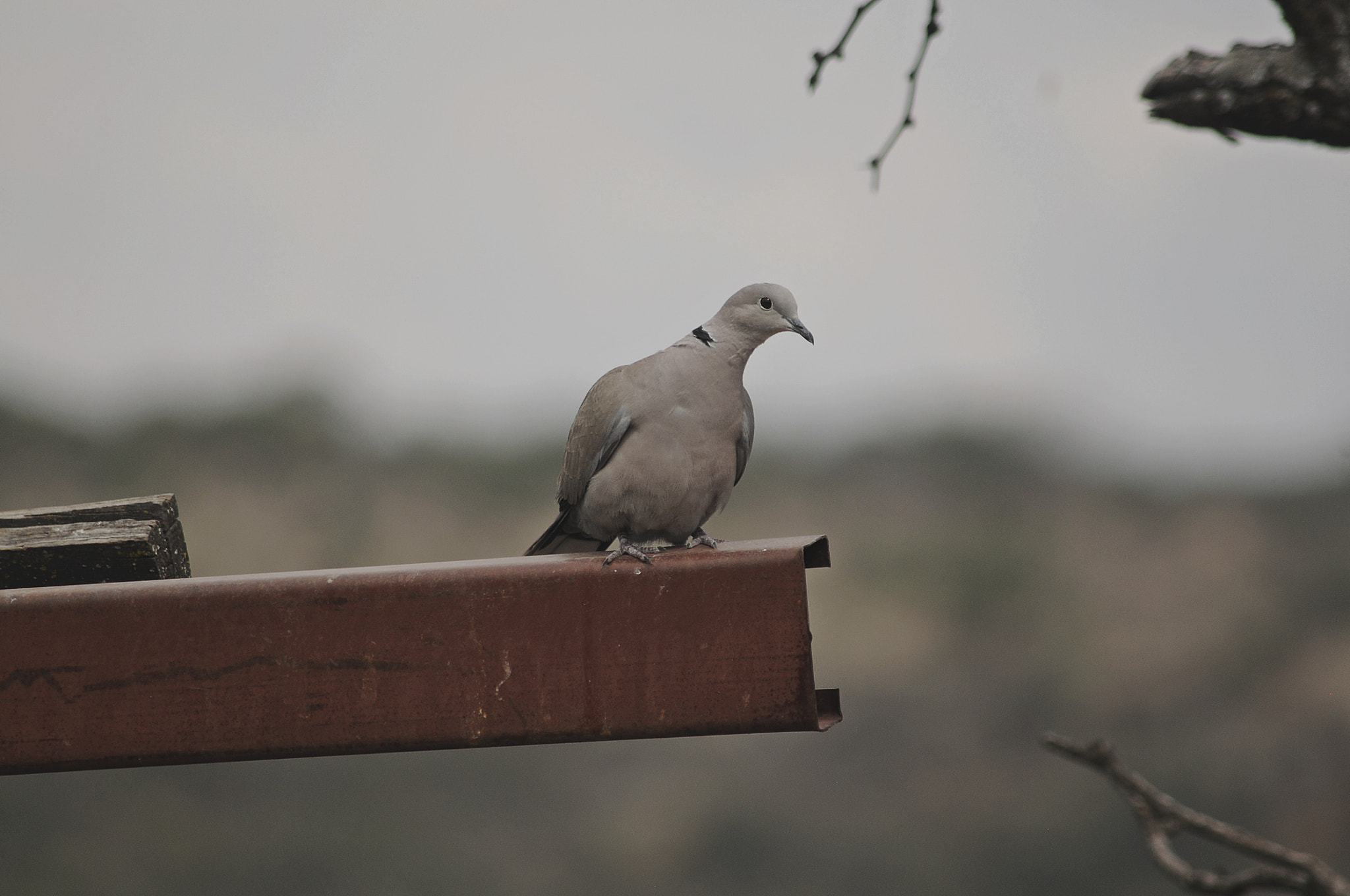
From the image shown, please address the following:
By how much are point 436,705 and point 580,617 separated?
0.91 ft

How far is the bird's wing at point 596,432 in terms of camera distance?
298 cm

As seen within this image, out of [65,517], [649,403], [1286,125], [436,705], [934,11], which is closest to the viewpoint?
[1286,125]

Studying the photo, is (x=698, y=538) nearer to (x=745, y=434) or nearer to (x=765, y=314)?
(x=745, y=434)

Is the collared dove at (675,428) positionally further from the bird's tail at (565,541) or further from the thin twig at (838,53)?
the thin twig at (838,53)

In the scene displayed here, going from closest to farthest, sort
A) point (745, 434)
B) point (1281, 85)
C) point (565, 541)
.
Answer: point (1281, 85), point (745, 434), point (565, 541)

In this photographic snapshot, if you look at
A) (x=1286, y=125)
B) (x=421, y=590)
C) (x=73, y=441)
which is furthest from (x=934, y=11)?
(x=73, y=441)

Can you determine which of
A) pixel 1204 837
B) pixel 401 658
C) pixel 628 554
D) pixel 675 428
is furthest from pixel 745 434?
pixel 1204 837

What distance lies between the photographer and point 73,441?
950 centimetres

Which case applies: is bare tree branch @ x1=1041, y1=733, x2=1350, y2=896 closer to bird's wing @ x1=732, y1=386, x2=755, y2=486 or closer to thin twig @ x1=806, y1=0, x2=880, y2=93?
thin twig @ x1=806, y1=0, x2=880, y2=93

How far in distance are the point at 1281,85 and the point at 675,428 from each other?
6.06 feet

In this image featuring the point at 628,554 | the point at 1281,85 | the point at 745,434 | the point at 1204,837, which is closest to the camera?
the point at 1204,837

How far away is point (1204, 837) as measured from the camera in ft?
3.19

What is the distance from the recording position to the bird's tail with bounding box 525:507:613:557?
343 centimetres

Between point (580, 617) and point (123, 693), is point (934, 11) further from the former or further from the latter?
point (123, 693)
